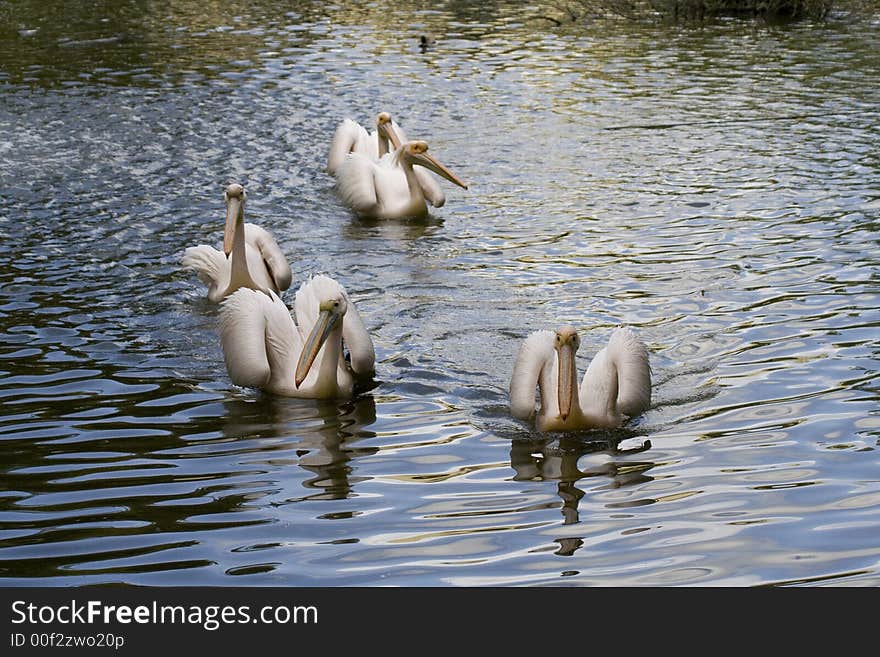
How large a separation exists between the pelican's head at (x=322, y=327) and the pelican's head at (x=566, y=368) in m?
1.12

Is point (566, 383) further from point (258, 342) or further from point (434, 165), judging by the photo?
point (434, 165)

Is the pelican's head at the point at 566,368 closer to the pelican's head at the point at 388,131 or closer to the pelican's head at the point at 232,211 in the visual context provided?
the pelican's head at the point at 232,211

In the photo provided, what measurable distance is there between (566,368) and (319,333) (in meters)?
1.27

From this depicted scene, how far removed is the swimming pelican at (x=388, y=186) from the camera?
34.5 ft

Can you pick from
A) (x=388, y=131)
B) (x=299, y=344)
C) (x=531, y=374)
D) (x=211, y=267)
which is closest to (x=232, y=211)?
(x=211, y=267)

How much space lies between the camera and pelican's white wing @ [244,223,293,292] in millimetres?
A: 8227

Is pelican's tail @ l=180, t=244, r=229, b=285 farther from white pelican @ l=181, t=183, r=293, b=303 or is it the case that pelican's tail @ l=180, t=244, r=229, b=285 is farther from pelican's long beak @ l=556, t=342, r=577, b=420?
pelican's long beak @ l=556, t=342, r=577, b=420

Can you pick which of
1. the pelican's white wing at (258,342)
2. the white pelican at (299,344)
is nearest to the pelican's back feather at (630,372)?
the white pelican at (299,344)

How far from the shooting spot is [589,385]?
20.6ft

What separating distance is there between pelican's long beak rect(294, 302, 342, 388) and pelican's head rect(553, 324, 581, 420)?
1134 mm

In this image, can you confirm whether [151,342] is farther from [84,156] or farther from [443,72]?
[443,72]

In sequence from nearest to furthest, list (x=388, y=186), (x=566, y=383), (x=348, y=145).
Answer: (x=566, y=383), (x=388, y=186), (x=348, y=145)

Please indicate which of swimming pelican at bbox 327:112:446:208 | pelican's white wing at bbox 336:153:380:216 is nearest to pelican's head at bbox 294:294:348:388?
pelican's white wing at bbox 336:153:380:216
